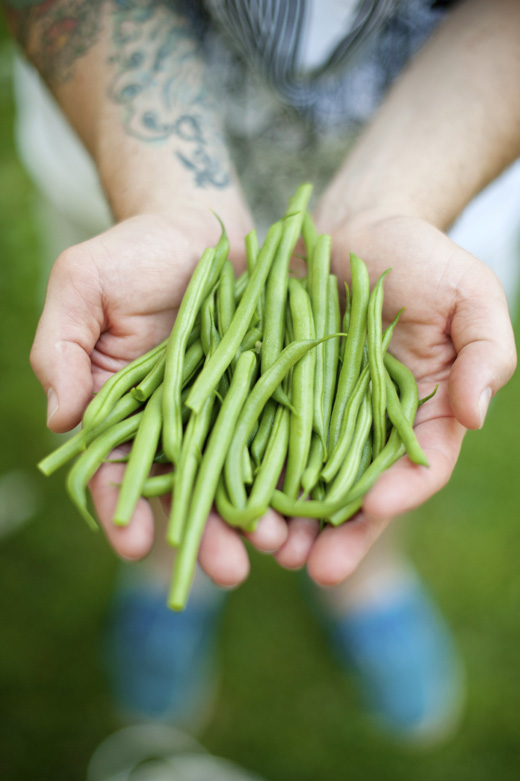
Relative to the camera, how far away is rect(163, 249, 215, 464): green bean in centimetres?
212

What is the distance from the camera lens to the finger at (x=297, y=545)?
6.81ft

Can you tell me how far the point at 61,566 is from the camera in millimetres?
4121

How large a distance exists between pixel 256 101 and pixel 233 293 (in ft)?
4.24

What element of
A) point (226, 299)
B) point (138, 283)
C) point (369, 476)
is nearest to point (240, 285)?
point (226, 299)

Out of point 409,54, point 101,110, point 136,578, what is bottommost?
point 136,578

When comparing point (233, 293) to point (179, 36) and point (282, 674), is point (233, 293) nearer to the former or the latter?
point (179, 36)

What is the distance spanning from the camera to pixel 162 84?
317cm

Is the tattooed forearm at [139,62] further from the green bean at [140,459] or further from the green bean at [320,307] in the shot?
the green bean at [140,459]

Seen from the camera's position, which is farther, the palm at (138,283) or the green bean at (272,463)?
the palm at (138,283)

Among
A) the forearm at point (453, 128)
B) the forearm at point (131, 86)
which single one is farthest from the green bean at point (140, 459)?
the forearm at point (453, 128)

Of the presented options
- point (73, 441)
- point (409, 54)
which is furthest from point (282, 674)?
point (409, 54)

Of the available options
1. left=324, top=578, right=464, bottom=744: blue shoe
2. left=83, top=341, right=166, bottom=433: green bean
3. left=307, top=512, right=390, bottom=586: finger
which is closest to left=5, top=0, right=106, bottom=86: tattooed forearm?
left=83, top=341, right=166, bottom=433: green bean

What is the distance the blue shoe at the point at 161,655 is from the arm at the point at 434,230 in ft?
6.18

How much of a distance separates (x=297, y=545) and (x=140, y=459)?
0.56 meters
